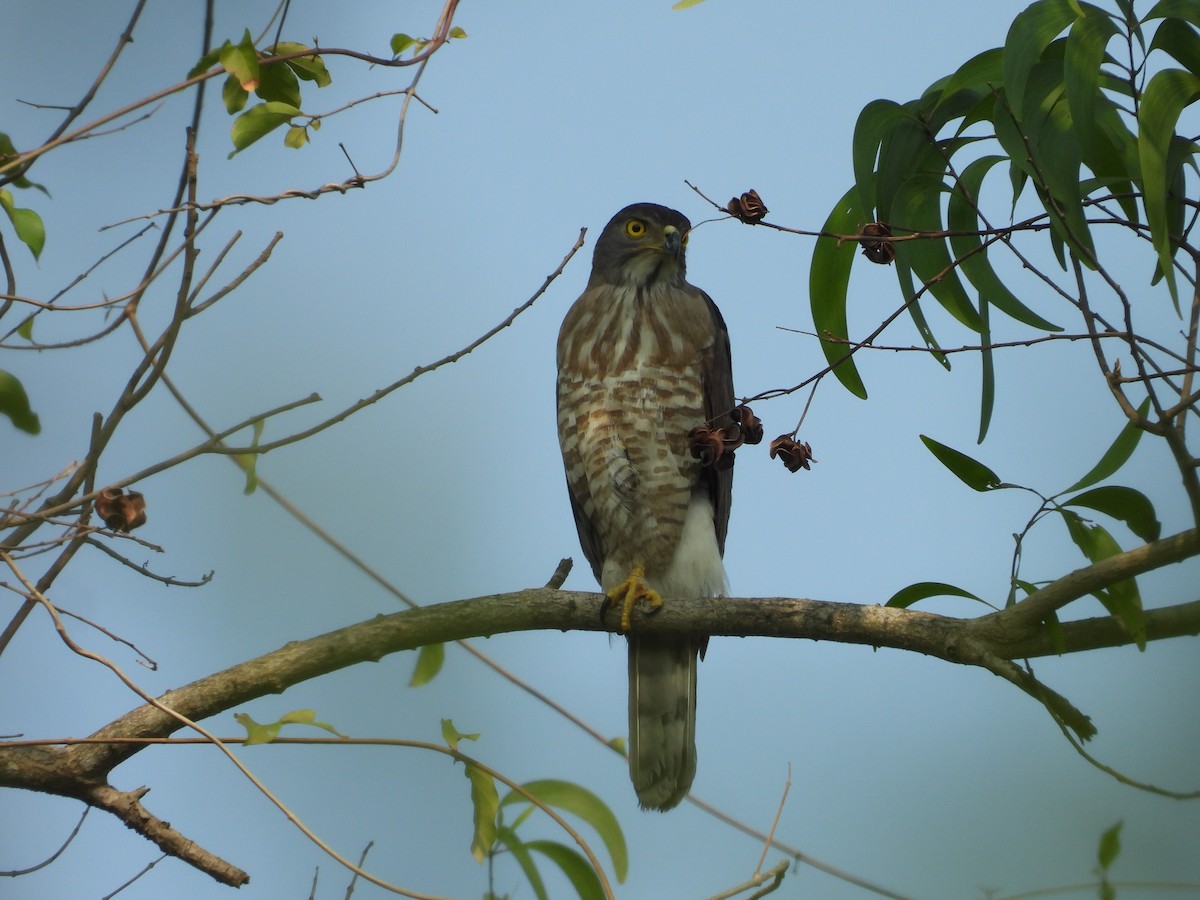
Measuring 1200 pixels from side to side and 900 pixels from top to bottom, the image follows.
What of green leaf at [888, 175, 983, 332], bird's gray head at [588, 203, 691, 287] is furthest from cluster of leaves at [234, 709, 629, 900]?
bird's gray head at [588, 203, 691, 287]

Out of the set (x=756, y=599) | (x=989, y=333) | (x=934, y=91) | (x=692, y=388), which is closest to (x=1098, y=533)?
(x=989, y=333)

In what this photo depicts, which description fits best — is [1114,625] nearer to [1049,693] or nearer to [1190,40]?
[1049,693]

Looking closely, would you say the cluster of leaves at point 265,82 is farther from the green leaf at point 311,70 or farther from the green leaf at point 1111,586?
the green leaf at point 1111,586

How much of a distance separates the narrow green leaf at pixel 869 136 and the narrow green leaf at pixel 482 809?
50.7 inches

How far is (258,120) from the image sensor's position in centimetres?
216

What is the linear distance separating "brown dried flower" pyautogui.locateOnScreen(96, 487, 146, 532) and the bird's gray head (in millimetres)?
2317

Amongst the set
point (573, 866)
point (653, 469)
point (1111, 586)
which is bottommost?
point (573, 866)

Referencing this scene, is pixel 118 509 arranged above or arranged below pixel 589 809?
above

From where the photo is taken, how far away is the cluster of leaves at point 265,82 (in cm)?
201

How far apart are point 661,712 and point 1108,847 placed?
281 cm

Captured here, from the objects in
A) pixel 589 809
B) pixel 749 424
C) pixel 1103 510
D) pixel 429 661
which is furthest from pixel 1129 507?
pixel 429 661

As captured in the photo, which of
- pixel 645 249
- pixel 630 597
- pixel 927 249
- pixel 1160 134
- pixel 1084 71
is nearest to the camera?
pixel 1160 134

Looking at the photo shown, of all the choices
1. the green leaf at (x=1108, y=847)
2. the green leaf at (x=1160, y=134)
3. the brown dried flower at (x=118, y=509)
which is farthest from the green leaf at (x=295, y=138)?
the green leaf at (x=1108, y=847)

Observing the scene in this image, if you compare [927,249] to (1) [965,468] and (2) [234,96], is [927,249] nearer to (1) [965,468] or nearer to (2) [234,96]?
(1) [965,468]
